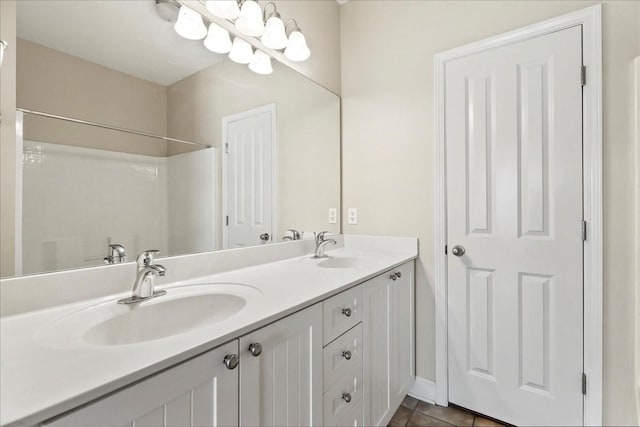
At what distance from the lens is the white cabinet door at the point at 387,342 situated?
1.27 meters

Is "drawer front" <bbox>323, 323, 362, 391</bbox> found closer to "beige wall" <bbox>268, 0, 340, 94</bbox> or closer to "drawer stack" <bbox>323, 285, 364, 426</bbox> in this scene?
"drawer stack" <bbox>323, 285, 364, 426</bbox>

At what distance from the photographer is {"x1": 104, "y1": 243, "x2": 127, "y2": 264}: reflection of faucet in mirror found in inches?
38.7

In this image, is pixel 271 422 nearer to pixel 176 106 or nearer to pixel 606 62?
pixel 176 106

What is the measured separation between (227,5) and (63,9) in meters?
0.61

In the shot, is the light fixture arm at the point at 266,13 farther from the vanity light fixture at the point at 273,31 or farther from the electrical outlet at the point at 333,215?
the electrical outlet at the point at 333,215

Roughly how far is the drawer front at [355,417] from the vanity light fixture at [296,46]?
175cm

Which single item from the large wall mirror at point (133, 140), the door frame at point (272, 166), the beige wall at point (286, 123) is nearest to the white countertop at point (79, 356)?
the large wall mirror at point (133, 140)

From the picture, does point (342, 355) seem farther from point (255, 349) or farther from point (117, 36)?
point (117, 36)

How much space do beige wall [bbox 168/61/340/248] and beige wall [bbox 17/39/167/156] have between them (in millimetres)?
84

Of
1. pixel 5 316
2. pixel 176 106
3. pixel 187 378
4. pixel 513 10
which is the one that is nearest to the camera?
pixel 187 378

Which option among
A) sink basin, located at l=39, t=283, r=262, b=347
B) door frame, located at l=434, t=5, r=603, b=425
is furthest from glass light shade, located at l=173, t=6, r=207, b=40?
door frame, located at l=434, t=5, r=603, b=425

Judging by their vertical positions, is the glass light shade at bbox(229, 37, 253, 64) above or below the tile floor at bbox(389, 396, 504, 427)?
above

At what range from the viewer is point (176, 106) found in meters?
1.17

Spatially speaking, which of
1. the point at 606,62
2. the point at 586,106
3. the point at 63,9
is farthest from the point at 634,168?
the point at 63,9
